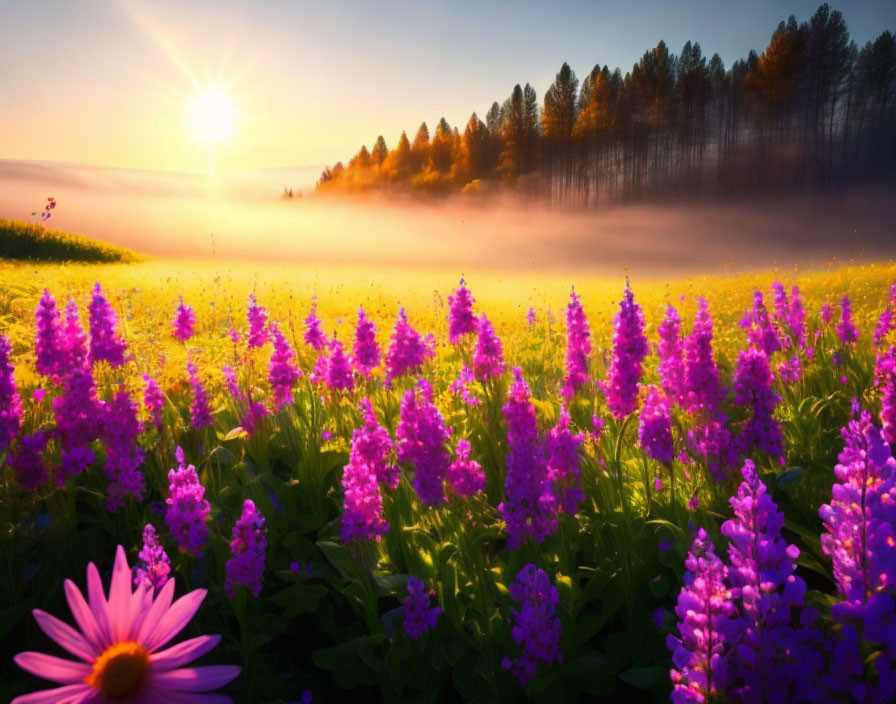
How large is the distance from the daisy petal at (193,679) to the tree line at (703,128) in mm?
62950

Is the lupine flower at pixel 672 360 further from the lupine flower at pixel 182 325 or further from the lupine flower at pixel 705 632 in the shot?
the lupine flower at pixel 182 325

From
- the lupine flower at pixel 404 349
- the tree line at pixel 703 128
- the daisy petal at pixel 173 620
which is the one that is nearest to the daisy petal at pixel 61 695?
the daisy petal at pixel 173 620

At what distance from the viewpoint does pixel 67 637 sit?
98 centimetres

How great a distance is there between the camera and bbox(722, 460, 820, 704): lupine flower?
1.25 metres

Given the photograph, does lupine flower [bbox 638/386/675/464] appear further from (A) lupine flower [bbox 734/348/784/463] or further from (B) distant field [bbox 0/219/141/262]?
(B) distant field [bbox 0/219/141/262]

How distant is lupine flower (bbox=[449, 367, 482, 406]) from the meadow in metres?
0.05

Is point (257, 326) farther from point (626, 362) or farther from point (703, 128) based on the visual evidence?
point (703, 128)

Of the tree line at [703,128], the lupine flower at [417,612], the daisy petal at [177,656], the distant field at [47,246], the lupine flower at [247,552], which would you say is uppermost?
the tree line at [703,128]

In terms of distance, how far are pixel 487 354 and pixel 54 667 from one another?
3239 millimetres

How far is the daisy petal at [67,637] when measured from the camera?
0.95m

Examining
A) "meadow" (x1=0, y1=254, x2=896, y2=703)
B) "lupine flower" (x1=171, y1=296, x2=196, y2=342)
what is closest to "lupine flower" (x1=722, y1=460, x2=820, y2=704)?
"meadow" (x1=0, y1=254, x2=896, y2=703)

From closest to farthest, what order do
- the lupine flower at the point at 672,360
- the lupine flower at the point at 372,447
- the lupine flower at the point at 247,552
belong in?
the lupine flower at the point at 247,552 → the lupine flower at the point at 372,447 → the lupine flower at the point at 672,360

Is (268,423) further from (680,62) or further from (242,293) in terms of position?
(680,62)

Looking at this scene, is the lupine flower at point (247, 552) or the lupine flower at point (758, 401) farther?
the lupine flower at point (758, 401)
